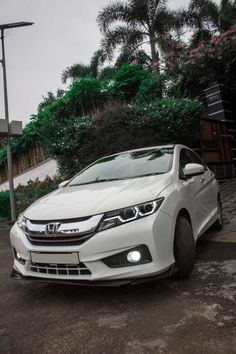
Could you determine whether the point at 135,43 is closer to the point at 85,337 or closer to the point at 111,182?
the point at 111,182

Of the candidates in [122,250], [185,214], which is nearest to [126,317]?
[122,250]

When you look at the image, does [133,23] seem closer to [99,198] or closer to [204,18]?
[204,18]

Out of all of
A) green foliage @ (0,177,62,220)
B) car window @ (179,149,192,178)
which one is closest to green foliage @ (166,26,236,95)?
green foliage @ (0,177,62,220)

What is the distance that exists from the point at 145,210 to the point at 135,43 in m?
16.7

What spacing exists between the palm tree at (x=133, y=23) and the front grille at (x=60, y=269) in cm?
1629

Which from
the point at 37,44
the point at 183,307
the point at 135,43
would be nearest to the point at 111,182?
the point at 183,307

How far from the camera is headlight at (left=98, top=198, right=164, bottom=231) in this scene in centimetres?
291

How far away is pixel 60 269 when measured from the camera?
9.82 feet

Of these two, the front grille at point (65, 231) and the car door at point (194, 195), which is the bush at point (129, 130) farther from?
the front grille at point (65, 231)

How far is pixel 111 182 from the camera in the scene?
151 inches

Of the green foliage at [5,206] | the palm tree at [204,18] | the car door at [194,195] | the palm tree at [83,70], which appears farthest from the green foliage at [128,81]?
the car door at [194,195]

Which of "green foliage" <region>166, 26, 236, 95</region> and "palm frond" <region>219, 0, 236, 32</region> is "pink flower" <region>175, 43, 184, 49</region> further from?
"palm frond" <region>219, 0, 236, 32</region>

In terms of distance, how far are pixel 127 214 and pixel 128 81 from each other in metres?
11.1

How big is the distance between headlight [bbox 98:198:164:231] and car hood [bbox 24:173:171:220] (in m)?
0.04
